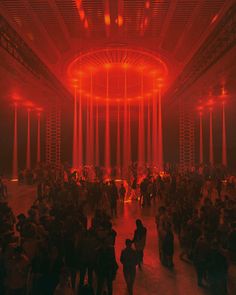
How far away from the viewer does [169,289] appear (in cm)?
503

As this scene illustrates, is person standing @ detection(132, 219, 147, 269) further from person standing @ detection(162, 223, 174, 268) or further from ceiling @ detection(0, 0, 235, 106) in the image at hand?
ceiling @ detection(0, 0, 235, 106)

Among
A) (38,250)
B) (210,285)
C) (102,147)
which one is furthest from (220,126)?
(38,250)

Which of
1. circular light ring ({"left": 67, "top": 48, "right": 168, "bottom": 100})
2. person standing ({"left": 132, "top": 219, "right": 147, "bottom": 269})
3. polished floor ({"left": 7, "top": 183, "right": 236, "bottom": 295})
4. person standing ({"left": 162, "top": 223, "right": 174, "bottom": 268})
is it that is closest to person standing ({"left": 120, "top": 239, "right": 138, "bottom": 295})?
polished floor ({"left": 7, "top": 183, "right": 236, "bottom": 295})

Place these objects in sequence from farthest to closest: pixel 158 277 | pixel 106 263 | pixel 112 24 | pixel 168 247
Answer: pixel 112 24 < pixel 168 247 < pixel 158 277 < pixel 106 263

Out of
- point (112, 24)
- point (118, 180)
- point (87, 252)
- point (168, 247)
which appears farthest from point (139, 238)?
point (118, 180)

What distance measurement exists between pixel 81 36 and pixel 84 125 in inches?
831

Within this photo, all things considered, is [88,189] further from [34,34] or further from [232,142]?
[232,142]

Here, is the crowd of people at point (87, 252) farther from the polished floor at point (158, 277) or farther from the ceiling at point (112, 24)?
the ceiling at point (112, 24)

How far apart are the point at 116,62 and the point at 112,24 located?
4077 mm

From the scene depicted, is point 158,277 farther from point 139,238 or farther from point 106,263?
point 106,263

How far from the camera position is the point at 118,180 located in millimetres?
21547

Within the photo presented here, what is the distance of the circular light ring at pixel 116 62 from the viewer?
1359cm

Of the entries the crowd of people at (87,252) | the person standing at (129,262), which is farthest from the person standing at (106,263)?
the person standing at (129,262)

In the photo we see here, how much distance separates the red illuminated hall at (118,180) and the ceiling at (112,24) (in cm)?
6
